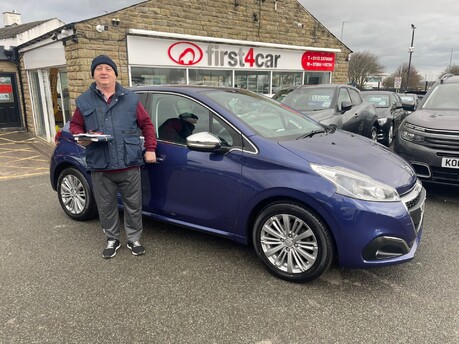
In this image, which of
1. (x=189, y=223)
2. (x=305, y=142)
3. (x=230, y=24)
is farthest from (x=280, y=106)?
(x=230, y=24)

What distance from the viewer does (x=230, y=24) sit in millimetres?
10625

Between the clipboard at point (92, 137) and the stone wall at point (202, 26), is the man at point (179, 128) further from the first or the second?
the stone wall at point (202, 26)

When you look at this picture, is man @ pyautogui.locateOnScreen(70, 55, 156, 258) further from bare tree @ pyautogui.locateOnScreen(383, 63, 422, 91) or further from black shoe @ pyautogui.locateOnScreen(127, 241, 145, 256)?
bare tree @ pyautogui.locateOnScreen(383, 63, 422, 91)

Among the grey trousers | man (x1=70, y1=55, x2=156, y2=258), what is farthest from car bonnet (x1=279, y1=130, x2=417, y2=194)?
the grey trousers

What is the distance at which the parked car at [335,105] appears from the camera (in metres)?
6.57

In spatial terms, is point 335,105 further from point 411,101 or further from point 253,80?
point 253,80

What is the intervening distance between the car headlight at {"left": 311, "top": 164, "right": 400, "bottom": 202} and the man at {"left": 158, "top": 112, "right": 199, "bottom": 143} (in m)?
1.26

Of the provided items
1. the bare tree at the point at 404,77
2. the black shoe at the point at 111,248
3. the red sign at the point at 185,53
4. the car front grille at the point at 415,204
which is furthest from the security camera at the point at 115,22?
the bare tree at the point at 404,77

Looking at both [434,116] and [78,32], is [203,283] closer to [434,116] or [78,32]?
[434,116]

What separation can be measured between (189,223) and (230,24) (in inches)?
343

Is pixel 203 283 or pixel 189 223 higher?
pixel 189 223

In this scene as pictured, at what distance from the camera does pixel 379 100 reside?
10445mm

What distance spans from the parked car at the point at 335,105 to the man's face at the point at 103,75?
4046 millimetres

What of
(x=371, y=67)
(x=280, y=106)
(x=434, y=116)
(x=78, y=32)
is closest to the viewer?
(x=280, y=106)
